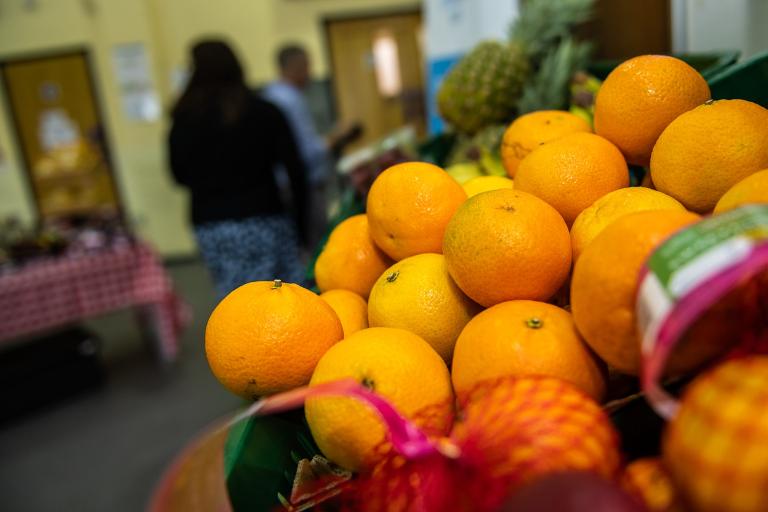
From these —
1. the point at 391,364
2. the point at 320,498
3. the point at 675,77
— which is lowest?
the point at 320,498

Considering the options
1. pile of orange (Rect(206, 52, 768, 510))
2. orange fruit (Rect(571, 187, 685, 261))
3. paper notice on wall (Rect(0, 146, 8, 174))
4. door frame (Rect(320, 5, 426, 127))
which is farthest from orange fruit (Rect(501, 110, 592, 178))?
paper notice on wall (Rect(0, 146, 8, 174))

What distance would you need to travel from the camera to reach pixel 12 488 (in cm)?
247

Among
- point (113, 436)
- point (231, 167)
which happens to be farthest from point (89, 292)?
point (231, 167)

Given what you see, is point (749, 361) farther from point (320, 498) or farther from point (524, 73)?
point (524, 73)

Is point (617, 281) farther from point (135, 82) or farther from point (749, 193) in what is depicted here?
point (135, 82)

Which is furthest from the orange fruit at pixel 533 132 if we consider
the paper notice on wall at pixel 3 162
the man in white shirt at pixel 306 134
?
the paper notice on wall at pixel 3 162

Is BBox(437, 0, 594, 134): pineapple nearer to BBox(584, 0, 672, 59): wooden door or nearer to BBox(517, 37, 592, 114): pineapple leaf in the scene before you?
BBox(517, 37, 592, 114): pineapple leaf

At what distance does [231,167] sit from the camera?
2.36 metres

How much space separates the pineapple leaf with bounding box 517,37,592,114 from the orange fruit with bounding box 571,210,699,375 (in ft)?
2.99

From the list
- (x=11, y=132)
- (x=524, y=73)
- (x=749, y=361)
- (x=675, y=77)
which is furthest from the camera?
(x=11, y=132)

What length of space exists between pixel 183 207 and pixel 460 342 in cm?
608

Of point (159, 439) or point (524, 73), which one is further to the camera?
point (159, 439)

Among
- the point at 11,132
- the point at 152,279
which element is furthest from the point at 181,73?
the point at 152,279

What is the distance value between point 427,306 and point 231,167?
6.04 feet
